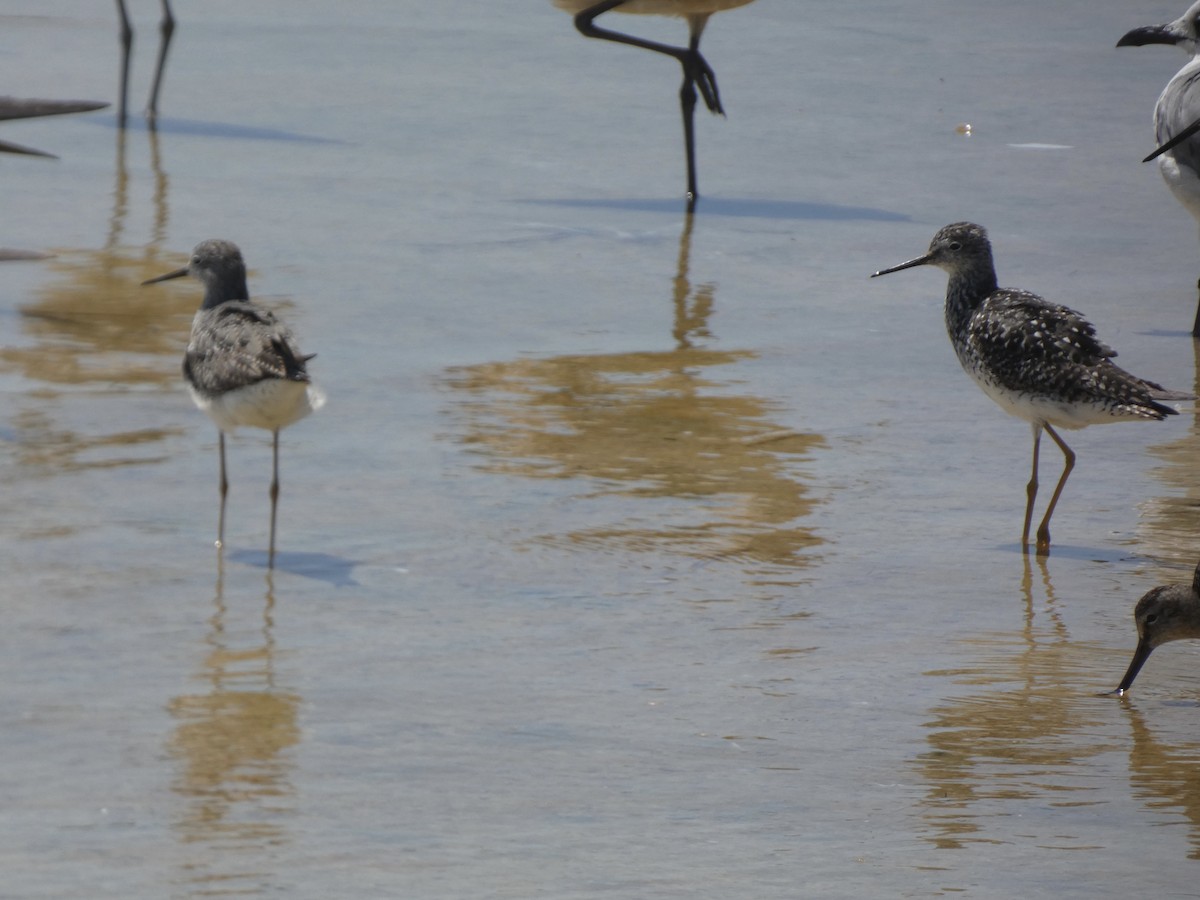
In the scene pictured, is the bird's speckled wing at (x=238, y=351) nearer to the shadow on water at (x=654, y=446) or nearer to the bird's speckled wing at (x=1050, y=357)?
the shadow on water at (x=654, y=446)

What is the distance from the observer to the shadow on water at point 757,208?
12.0 m

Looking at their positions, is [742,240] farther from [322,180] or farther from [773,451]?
[773,451]

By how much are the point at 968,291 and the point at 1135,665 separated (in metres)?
2.17

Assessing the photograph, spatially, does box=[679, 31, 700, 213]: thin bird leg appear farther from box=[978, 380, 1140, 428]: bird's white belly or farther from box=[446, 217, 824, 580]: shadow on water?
box=[978, 380, 1140, 428]: bird's white belly

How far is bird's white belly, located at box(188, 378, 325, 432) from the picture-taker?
6.71 metres

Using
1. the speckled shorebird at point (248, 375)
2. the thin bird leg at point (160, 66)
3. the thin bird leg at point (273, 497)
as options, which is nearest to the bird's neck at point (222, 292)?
the speckled shorebird at point (248, 375)

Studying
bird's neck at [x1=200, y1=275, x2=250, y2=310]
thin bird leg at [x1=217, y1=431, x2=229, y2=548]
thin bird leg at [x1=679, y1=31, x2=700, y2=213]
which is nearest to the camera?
thin bird leg at [x1=217, y1=431, x2=229, y2=548]

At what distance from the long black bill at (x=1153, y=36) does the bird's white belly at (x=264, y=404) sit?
19.0 ft

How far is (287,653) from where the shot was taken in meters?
5.94

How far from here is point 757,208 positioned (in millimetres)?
12258

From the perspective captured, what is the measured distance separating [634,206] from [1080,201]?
8.16 ft

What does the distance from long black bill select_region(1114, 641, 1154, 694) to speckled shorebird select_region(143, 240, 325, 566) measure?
251 centimetres

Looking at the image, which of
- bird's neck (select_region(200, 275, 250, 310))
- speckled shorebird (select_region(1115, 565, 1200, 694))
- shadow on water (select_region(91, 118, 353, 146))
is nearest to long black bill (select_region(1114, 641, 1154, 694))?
speckled shorebird (select_region(1115, 565, 1200, 694))

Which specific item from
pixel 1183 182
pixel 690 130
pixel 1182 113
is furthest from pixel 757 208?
pixel 1183 182
